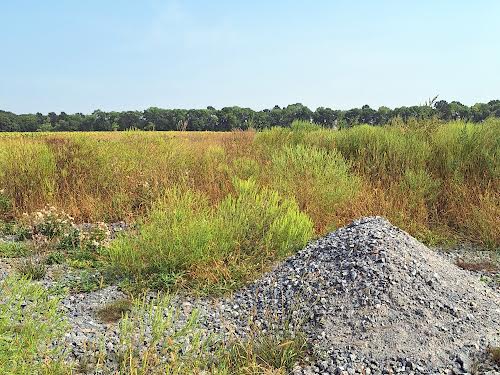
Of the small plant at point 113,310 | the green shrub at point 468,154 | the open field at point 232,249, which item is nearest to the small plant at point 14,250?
the open field at point 232,249

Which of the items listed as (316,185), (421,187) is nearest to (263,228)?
(316,185)

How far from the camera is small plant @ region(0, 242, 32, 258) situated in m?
6.00

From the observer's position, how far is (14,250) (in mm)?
6188

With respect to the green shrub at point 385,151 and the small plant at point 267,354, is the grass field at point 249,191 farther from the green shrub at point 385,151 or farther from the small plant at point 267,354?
the small plant at point 267,354

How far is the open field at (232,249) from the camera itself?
11.6 feet

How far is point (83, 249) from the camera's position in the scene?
624cm

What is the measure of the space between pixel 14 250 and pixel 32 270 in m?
1.21

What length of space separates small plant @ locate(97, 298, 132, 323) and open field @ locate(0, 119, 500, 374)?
0.09 ft

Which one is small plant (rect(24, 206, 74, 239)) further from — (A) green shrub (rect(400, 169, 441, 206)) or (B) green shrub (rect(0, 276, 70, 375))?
(A) green shrub (rect(400, 169, 441, 206))

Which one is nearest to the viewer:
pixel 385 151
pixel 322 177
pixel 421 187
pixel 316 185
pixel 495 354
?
pixel 495 354

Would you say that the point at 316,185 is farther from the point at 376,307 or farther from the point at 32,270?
the point at 32,270

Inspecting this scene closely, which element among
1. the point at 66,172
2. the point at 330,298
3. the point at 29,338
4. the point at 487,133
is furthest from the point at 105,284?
the point at 487,133

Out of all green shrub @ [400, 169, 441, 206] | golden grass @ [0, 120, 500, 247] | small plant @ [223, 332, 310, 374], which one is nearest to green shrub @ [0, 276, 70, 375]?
small plant @ [223, 332, 310, 374]

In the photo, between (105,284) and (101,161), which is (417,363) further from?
(101,161)
